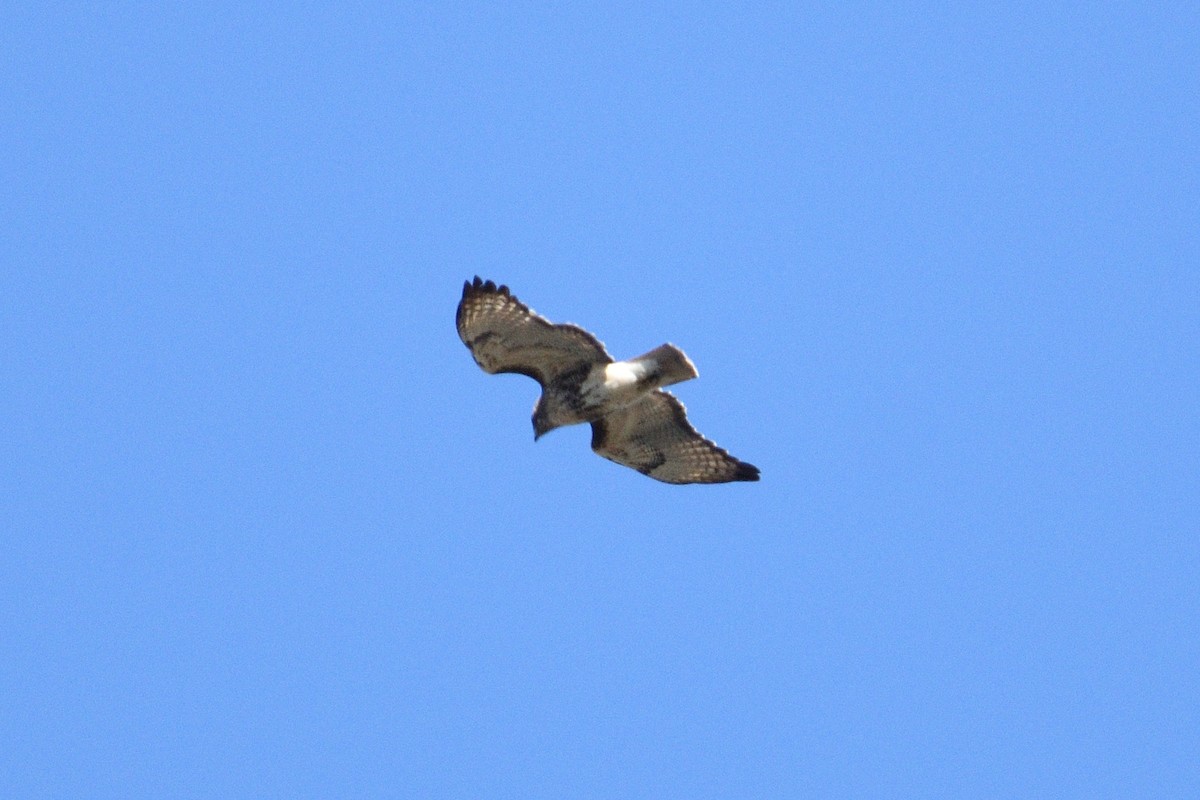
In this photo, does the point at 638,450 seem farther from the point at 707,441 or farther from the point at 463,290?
the point at 463,290

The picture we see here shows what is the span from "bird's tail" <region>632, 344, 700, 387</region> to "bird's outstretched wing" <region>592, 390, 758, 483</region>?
2.04ft

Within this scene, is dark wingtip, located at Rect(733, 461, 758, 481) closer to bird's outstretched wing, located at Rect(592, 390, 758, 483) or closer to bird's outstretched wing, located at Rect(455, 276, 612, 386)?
bird's outstretched wing, located at Rect(592, 390, 758, 483)

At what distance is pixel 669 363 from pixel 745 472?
169 cm

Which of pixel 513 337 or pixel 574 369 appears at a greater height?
pixel 513 337

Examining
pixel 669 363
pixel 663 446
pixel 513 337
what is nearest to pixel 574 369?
pixel 513 337

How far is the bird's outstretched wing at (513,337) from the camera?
11.3 m

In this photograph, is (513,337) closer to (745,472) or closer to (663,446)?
(663,446)

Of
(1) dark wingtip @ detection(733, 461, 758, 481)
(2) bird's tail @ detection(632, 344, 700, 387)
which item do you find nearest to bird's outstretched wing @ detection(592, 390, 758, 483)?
(1) dark wingtip @ detection(733, 461, 758, 481)

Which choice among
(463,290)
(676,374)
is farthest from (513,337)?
(676,374)

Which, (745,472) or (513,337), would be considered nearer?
(513,337)

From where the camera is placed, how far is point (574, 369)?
11586 millimetres

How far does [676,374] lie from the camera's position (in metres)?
11.3

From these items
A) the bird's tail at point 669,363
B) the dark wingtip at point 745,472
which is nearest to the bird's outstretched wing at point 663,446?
the dark wingtip at point 745,472

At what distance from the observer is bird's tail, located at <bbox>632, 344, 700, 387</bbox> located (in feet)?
37.0
